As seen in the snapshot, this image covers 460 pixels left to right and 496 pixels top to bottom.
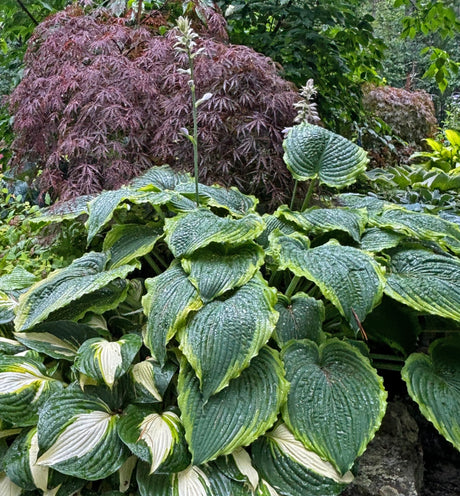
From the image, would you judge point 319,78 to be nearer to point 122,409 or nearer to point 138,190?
point 138,190

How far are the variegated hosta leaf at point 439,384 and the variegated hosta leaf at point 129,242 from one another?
0.84 meters

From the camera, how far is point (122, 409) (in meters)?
1.16

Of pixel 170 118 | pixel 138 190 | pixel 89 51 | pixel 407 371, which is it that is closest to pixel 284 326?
pixel 407 371

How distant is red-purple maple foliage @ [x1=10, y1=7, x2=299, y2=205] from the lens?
1.75 meters

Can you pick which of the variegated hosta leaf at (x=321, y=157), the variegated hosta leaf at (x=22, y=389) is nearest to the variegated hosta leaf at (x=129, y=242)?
the variegated hosta leaf at (x=22, y=389)

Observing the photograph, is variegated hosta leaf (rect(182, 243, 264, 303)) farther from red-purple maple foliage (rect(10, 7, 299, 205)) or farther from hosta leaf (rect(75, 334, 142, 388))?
red-purple maple foliage (rect(10, 7, 299, 205))

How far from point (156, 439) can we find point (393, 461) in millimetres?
691

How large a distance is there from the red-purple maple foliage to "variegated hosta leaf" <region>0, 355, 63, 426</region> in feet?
2.54

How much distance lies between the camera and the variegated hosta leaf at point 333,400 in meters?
1.05

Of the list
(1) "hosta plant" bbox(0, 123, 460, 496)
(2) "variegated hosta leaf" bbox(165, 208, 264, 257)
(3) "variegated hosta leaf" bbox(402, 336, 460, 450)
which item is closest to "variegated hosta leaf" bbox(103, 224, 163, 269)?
(1) "hosta plant" bbox(0, 123, 460, 496)

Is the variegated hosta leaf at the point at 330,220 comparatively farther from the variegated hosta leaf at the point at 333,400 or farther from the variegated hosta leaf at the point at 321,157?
the variegated hosta leaf at the point at 333,400

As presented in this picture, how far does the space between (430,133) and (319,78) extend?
8.35 ft

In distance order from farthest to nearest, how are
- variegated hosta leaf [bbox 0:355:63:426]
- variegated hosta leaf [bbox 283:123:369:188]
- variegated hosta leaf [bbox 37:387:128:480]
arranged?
variegated hosta leaf [bbox 283:123:369:188], variegated hosta leaf [bbox 0:355:63:426], variegated hosta leaf [bbox 37:387:128:480]

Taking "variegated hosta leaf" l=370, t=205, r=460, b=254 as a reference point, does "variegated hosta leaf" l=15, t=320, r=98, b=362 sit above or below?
below
